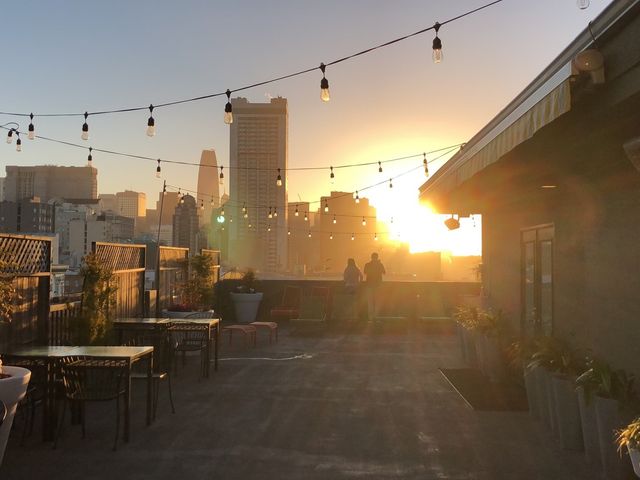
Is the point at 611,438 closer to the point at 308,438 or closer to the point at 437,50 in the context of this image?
the point at 308,438

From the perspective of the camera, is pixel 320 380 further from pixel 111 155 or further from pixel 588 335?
pixel 111 155

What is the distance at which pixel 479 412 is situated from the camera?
20.7 ft

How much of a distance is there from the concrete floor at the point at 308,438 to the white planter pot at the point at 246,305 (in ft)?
23.4

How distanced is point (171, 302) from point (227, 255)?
76.3 meters

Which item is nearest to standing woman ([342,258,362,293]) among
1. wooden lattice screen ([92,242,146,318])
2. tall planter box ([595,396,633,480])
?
A: wooden lattice screen ([92,242,146,318])

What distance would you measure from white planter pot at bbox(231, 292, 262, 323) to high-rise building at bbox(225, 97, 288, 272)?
3683 mm

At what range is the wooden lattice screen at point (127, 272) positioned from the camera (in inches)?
344

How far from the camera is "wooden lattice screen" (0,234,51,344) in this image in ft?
19.3

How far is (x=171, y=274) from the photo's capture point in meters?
12.2

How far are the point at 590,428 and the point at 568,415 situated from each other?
423 mm

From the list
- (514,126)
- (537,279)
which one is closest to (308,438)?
(514,126)

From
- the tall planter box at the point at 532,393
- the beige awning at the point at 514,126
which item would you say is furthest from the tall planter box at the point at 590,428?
the beige awning at the point at 514,126

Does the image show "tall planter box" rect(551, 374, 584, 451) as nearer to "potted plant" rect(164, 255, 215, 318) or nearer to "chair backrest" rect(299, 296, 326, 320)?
"potted plant" rect(164, 255, 215, 318)

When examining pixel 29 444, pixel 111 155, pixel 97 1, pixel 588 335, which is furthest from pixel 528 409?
pixel 111 155
